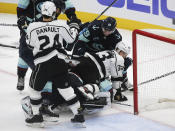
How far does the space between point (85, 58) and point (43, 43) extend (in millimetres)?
831

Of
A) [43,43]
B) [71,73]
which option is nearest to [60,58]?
[43,43]

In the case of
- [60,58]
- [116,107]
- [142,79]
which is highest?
[60,58]

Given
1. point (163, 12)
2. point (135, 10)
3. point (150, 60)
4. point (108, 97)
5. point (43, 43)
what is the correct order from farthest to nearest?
point (135, 10) → point (163, 12) → point (150, 60) → point (108, 97) → point (43, 43)

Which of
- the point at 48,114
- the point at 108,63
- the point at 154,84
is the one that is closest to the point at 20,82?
the point at 48,114

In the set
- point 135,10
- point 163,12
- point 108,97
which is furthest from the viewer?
point 135,10

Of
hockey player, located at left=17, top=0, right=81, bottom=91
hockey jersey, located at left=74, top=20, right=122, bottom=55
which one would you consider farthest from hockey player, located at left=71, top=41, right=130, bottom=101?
hockey player, located at left=17, top=0, right=81, bottom=91

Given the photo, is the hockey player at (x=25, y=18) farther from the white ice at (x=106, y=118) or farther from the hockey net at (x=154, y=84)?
the hockey net at (x=154, y=84)

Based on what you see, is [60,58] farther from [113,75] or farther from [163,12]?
[163,12]

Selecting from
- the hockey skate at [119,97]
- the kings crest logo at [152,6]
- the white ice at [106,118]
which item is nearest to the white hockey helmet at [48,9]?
the white ice at [106,118]

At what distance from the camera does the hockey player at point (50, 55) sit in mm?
3764

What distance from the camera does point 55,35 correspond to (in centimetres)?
378

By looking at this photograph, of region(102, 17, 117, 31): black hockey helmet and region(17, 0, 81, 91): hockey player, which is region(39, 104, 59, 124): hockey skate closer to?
region(17, 0, 81, 91): hockey player

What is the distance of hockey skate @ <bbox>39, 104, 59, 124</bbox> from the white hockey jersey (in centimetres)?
56

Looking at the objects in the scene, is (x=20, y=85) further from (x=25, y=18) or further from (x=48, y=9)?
(x=48, y=9)
